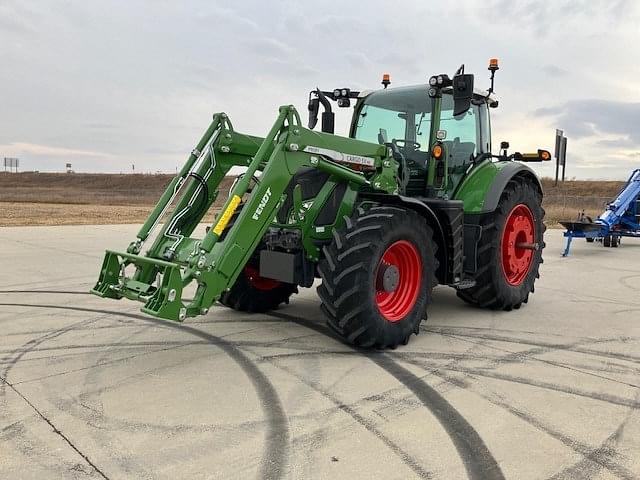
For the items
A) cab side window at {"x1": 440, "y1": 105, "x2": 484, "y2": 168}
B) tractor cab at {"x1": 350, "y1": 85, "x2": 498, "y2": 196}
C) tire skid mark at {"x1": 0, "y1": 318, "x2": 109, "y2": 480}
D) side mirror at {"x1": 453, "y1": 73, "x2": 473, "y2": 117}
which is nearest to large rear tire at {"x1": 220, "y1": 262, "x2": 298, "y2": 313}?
tire skid mark at {"x1": 0, "y1": 318, "x2": 109, "y2": 480}

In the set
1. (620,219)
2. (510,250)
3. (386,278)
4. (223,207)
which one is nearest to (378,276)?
(386,278)

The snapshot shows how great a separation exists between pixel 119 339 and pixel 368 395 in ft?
A: 8.24

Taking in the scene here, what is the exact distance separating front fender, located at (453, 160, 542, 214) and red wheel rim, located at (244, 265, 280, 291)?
2.26 metres

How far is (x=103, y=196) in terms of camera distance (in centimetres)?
4241

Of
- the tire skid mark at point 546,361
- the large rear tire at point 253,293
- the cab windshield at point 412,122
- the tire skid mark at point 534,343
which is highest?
the cab windshield at point 412,122

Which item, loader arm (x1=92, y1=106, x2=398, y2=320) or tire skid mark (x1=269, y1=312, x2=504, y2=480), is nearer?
tire skid mark (x1=269, y1=312, x2=504, y2=480)

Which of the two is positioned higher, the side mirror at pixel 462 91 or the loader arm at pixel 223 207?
the side mirror at pixel 462 91

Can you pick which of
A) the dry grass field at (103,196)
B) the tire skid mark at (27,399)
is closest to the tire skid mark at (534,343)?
the tire skid mark at (27,399)

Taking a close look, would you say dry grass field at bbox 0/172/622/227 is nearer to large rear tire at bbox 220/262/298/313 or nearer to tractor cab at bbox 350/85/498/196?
large rear tire at bbox 220/262/298/313

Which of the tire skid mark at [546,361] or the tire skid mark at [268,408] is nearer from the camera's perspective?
the tire skid mark at [268,408]

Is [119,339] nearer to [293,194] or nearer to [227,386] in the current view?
[227,386]

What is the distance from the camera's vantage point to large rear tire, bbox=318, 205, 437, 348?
457 cm

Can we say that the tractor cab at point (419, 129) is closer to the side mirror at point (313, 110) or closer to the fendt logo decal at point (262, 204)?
the side mirror at point (313, 110)

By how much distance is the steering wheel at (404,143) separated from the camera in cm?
620
